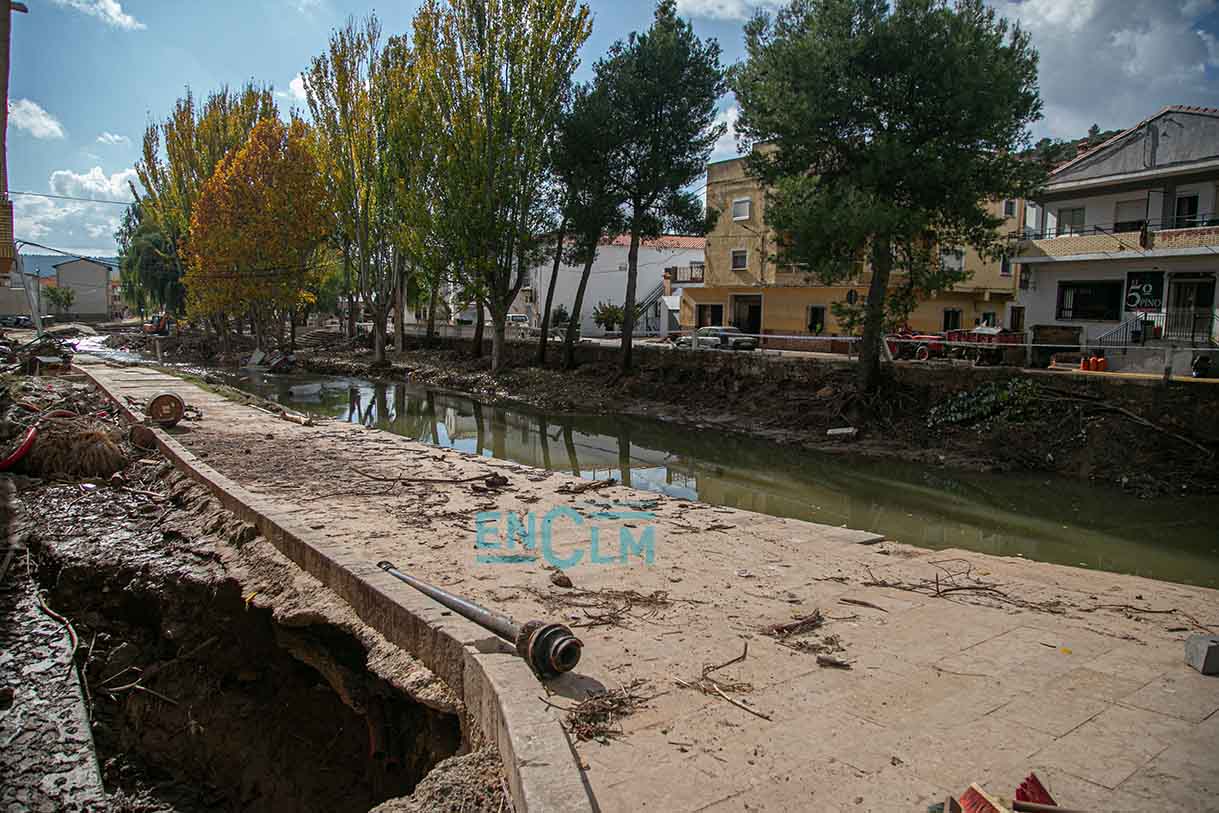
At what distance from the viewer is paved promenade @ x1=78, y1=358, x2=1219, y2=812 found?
343 centimetres

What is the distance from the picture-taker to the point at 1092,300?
25703mm

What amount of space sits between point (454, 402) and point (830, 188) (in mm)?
14441

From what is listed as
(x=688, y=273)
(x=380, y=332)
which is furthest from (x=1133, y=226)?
(x=380, y=332)

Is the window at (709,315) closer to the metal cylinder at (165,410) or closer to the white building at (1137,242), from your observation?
the white building at (1137,242)

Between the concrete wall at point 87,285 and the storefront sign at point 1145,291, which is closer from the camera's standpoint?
the storefront sign at point 1145,291

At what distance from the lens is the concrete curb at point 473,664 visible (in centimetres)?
310

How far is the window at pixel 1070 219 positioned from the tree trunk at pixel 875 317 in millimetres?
11865

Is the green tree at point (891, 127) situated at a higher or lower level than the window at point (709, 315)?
higher

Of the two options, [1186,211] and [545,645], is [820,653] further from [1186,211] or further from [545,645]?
[1186,211]

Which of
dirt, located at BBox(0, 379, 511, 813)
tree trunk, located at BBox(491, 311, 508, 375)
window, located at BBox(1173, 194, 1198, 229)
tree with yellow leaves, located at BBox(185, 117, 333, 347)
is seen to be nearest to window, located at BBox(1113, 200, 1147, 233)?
window, located at BBox(1173, 194, 1198, 229)

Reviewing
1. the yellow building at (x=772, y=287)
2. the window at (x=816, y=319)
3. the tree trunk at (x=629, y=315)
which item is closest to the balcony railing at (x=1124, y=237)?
the yellow building at (x=772, y=287)

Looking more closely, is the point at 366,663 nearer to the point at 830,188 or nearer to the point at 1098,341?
the point at 830,188

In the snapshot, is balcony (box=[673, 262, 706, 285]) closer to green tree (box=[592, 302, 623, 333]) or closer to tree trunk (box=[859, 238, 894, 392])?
green tree (box=[592, 302, 623, 333])

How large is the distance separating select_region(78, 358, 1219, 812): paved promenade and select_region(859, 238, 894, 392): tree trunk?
410 inches
